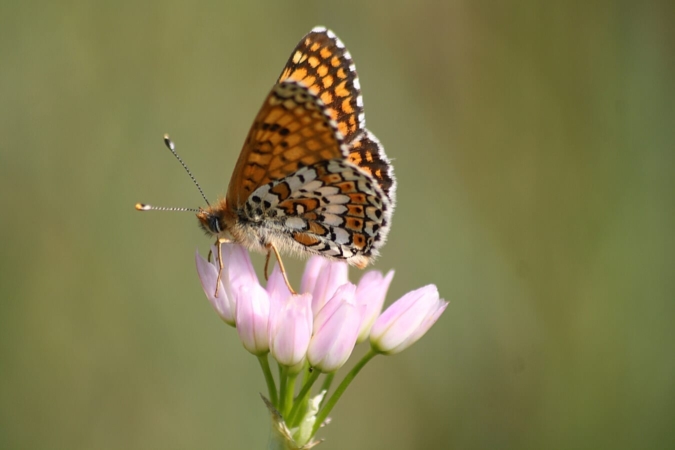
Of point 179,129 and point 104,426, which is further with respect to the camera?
point 179,129

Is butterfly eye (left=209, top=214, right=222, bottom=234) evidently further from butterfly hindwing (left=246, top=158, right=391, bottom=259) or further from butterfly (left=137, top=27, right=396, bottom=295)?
butterfly hindwing (left=246, top=158, right=391, bottom=259)

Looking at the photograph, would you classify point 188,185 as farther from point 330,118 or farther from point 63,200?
point 330,118

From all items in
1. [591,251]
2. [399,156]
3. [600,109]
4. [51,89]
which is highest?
[51,89]

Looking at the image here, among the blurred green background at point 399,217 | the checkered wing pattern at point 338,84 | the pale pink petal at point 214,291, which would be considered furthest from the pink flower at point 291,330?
Answer: the blurred green background at point 399,217

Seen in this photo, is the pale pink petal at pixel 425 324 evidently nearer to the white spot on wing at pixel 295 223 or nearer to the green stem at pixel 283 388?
the green stem at pixel 283 388

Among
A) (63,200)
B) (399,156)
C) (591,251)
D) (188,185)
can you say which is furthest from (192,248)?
(591,251)

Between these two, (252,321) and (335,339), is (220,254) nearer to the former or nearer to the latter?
(252,321)
